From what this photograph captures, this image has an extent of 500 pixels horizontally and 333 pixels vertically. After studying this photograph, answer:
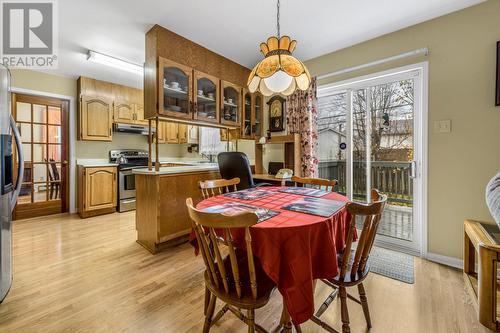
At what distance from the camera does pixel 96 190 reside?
387 cm

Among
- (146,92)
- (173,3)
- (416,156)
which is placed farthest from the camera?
(146,92)

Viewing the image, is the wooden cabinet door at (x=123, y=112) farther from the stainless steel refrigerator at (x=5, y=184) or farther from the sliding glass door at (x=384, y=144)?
the sliding glass door at (x=384, y=144)

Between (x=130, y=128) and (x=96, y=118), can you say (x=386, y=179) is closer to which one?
(x=130, y=128)

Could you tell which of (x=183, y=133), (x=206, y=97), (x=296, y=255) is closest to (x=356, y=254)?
(x=296, y=255)

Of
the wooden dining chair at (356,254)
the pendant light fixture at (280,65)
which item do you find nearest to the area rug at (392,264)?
the wooden dining chair at (356,254)

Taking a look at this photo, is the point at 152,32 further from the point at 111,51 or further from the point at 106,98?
the point at 106,98

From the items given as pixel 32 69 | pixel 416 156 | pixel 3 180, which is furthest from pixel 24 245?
pixel 416 156

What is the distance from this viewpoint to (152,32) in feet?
8.35

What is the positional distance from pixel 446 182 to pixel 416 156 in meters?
0.38

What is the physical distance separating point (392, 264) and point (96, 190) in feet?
14.6

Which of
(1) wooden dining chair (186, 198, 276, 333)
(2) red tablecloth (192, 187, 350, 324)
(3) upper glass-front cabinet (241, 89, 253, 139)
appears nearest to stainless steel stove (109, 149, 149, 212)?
(3) upper glass-front cabinet (241, 89, 253, 139)

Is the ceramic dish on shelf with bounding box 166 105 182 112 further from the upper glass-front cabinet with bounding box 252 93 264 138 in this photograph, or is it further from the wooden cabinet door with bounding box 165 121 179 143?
the wooden cabinet door with bounding box 165 121 179 143

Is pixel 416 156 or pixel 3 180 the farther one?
pixel 416 156

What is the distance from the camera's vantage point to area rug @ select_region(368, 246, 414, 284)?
6.59 ft
